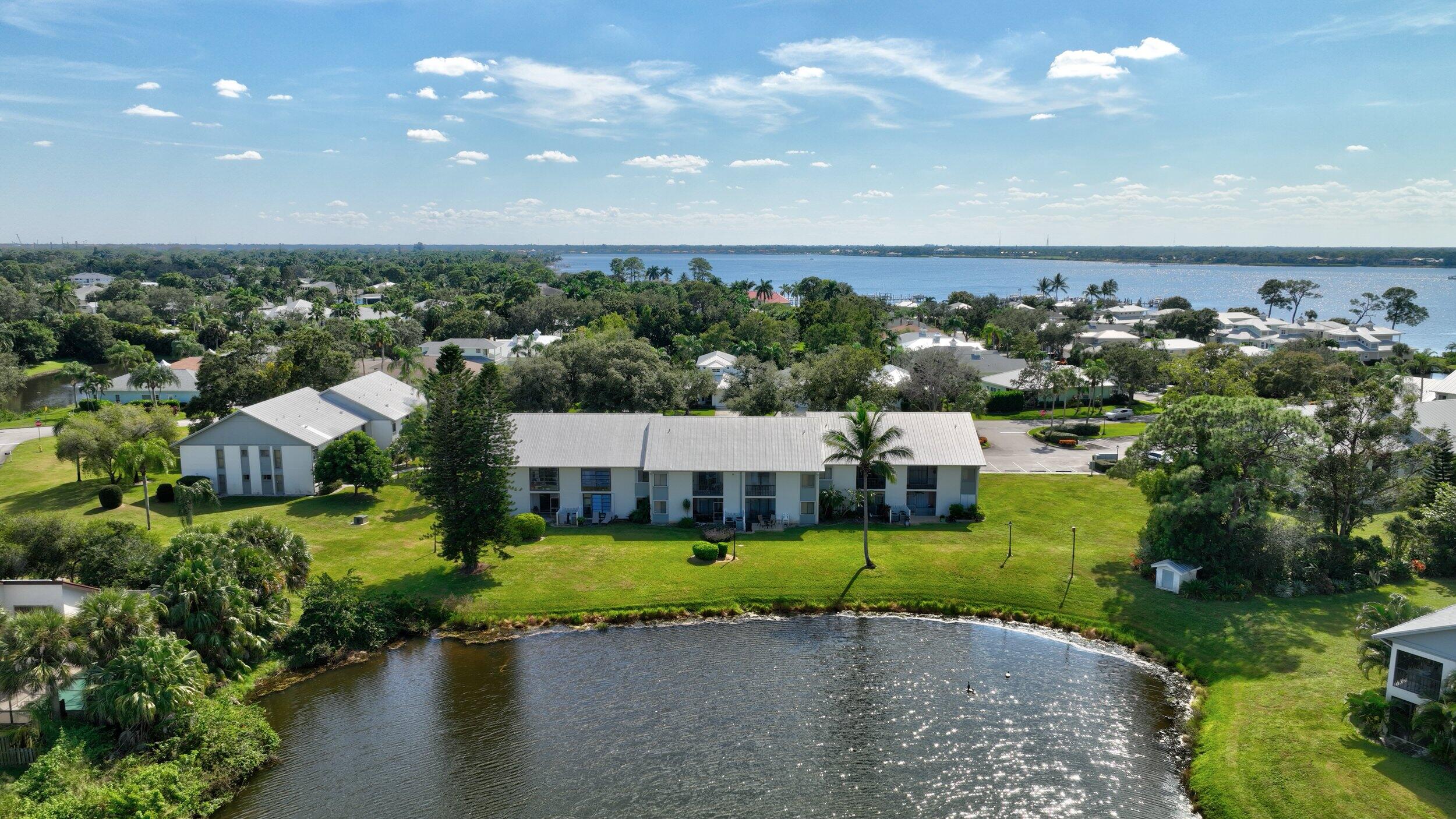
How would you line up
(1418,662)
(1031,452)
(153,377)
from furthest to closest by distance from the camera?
(153,377) → (1031,452) → (1418,662)

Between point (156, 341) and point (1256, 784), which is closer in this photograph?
point (1256, 784)

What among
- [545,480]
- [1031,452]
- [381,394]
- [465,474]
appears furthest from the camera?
[381,394]

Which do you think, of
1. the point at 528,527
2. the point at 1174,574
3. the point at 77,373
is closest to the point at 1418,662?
the point at 1174,574

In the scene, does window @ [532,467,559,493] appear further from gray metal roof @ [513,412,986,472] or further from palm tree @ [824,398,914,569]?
palm tree @ [824,398,914,569]

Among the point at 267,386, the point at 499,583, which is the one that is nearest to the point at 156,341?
the point at 267,386

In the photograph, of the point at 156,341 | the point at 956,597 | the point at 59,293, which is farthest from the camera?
the point at 59,293

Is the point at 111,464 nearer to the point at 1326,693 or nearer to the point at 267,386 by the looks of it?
the point at 267,386

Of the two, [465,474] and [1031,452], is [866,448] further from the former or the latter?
[1031,452]
